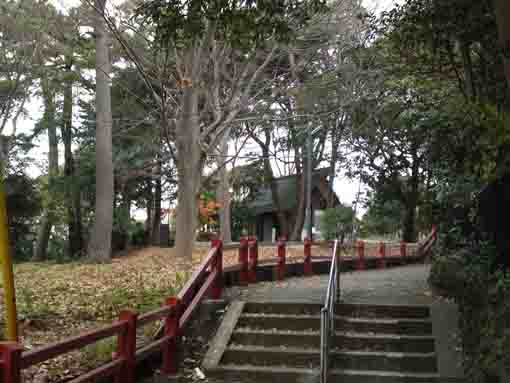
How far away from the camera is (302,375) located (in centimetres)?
774

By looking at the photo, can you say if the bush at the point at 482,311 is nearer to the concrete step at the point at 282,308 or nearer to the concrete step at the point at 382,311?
the concrete step at the point at 382,311

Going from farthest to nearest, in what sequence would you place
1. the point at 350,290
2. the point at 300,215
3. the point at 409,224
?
1. the point at 409,224
2. the point at 300,215
3. the point at 350,290

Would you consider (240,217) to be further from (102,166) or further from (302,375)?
(302,375)

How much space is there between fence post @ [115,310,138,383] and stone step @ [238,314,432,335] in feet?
9.36

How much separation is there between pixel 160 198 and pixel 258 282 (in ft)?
69.9

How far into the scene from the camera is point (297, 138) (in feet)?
98.3

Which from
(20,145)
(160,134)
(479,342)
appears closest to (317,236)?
(160,134)

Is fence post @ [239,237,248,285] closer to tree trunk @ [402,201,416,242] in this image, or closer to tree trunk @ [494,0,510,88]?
tree trunk @ [494,0,510,88]

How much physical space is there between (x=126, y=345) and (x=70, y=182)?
20535 mm

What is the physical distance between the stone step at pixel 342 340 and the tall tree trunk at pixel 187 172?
25.3 ft

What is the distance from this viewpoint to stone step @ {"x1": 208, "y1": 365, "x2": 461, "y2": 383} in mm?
7641

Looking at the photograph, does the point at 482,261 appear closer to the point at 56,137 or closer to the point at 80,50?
the point at 80,50

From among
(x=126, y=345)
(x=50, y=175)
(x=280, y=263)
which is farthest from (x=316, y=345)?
(x=50, y=175)

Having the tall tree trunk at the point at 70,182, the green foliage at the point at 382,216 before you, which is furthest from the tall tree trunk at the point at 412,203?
the tall tree trunk at the point at 70,182
